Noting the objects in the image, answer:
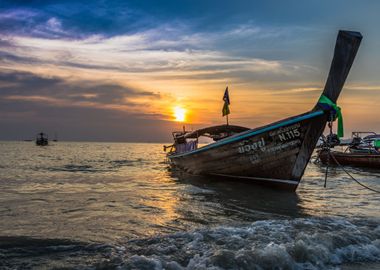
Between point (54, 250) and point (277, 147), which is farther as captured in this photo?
point (277, 147)

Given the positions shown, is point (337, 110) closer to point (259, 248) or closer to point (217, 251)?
point (259, 248)

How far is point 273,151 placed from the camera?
1096 cm

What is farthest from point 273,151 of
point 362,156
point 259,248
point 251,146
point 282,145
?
point 362,156

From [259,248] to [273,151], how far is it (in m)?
6.58

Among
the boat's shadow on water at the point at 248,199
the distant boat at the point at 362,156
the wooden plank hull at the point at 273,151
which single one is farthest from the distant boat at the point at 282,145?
the distant boat at the point at 362,156

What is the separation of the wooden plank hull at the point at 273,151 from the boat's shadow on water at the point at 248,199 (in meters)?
0.40

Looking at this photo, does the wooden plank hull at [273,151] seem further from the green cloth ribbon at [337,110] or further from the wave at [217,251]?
the wave at [217,251]

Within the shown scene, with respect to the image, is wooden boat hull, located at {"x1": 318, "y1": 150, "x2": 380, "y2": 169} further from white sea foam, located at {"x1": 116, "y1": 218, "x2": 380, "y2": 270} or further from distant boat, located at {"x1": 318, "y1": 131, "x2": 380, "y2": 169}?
white sea foam, located at {"x1": 116, "y1": 218, "x2": 380, "y2": 270}

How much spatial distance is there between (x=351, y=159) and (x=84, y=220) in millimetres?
21092

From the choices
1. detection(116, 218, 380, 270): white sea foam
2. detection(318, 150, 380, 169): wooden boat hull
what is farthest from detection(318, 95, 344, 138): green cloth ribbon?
detection(318, 150, 380, 169): wooden boat hull

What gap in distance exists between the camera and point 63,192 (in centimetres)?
1073

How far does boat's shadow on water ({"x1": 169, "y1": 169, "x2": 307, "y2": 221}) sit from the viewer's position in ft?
24.7

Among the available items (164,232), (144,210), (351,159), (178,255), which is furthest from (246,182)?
(351,159)

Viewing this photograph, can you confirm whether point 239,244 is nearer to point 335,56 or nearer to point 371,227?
point 371,227
